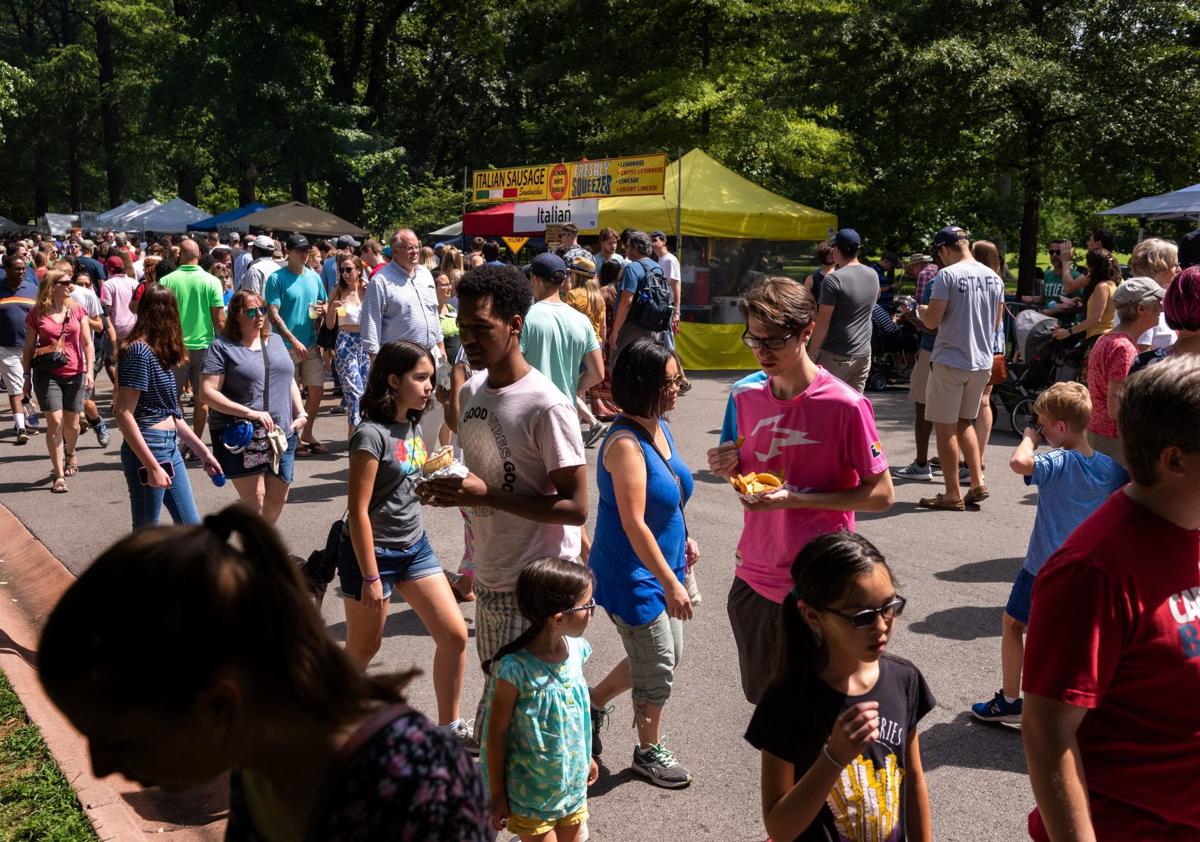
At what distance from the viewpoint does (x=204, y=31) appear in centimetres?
3475

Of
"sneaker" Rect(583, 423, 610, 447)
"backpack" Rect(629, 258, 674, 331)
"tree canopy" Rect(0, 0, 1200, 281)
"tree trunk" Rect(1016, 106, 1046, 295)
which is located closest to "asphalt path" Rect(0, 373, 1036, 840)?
"sneaker" Rect(583, 423, 610, 447)

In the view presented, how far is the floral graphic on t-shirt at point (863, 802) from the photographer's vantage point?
254 centimetres

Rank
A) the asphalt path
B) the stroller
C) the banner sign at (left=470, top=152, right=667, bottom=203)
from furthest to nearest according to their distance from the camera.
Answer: the banner sign at (left=470, top=152, right=667, bottom=203), the stroller, the asphalt path

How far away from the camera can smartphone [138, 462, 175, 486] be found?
6082 millimetres

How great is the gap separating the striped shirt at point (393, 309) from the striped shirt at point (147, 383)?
2276mm

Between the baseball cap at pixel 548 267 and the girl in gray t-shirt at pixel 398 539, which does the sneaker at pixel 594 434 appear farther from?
the girl in gray t-shirt at pixel 398 539

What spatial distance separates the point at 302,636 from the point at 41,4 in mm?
62447

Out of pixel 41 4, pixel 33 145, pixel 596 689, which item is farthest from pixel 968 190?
pixel 41 4

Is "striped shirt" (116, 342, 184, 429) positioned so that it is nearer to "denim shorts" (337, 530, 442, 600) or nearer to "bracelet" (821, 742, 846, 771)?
"denim shorts" (337, 530, 442, 600)

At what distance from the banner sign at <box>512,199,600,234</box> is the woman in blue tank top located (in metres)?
12.6

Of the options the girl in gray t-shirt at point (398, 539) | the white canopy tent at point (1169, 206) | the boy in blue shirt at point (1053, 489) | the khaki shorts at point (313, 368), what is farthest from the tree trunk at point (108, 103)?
the boy in blue shirt at point (1053, 489)

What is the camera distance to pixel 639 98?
76.9 feet

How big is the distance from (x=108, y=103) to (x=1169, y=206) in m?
43.0

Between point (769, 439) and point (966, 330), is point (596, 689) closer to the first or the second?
point (769, 439)
